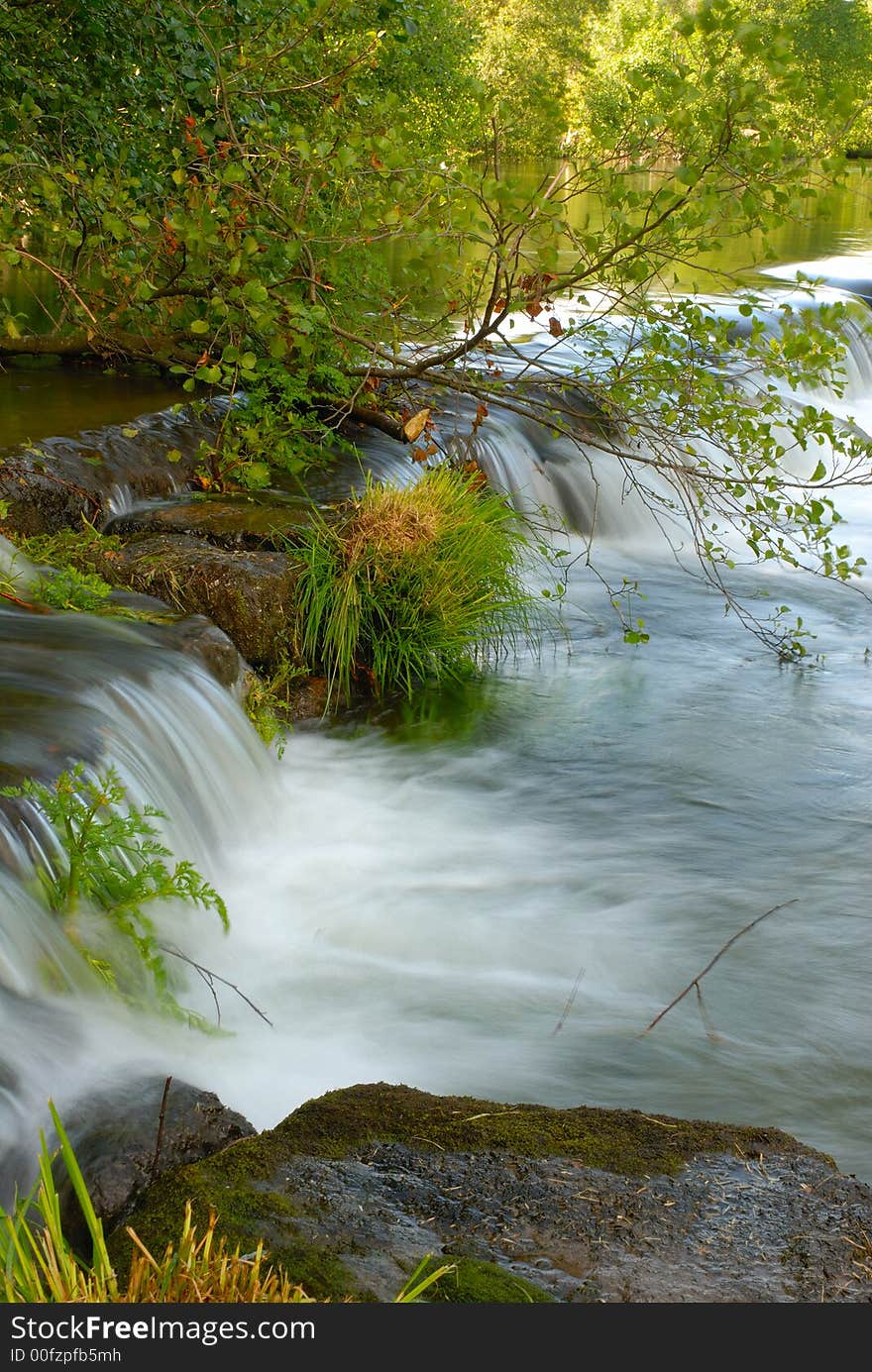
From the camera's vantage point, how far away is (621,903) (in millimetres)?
5523

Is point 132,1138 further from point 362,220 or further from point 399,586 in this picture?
point 362,220

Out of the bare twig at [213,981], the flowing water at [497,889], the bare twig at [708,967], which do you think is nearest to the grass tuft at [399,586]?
the flowing water at [497,889]

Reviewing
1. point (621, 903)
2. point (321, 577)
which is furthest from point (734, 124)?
point (621, 903)

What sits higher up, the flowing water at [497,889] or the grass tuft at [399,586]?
the grass tuft at [399,586]

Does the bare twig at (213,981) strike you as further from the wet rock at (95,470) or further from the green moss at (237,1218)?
the wet rock at (95,470)

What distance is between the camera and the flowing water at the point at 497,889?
414 cm

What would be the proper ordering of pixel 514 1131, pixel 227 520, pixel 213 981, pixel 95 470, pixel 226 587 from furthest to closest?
pixel 95 470, pixel 227 520, pixel 226 587, pixel 213 981, pixel 514 1131

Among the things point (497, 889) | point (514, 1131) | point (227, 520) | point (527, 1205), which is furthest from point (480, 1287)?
point (227, 520)

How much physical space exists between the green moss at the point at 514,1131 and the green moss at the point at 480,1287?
520 mm

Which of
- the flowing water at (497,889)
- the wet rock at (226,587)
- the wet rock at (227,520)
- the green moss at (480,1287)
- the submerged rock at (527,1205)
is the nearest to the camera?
the green moss at (480,1287)

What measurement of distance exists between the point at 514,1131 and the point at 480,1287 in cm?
70

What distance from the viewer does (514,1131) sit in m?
3.23

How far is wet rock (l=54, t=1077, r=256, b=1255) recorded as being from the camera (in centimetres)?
290

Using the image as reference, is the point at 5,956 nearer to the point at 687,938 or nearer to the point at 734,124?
the point at 687,938
